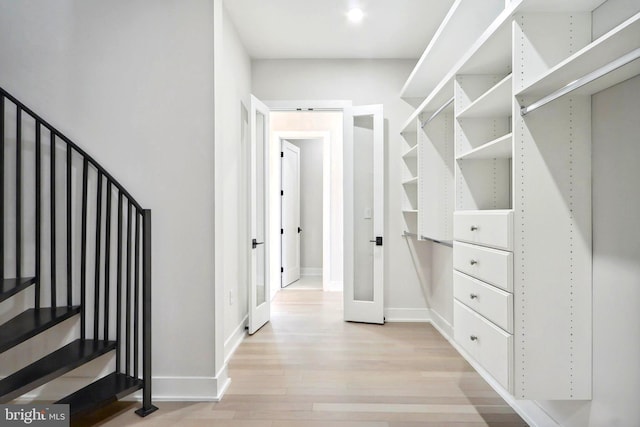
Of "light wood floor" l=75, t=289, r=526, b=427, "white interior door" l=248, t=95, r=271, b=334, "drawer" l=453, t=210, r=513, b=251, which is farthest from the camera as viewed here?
"white interior door" l=248, t=95, r=271, b=334

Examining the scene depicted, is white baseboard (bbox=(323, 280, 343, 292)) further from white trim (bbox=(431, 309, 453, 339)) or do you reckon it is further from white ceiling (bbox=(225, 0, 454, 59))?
white ceiling (bbox=(225, 0, 454, 59))

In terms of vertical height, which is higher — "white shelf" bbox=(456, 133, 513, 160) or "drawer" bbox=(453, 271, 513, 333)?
"white shelf" bbox=(456, 133, 513, 160)

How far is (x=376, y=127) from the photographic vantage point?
13.0ft

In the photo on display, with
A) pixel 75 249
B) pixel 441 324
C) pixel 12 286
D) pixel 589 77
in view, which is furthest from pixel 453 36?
pixel 12 286

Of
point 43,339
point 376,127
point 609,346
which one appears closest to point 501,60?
point 609,346

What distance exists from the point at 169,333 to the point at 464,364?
2.15 meters

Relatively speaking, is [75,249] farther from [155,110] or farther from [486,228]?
[486,228]

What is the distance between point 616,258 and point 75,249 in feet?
9.21

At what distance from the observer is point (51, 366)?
1.92 meters

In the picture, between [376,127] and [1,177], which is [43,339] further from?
[376,127]

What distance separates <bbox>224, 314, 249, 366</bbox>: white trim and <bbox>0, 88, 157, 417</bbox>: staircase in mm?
758

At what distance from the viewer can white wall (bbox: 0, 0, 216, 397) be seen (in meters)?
2.34

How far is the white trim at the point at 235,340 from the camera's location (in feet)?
9.86

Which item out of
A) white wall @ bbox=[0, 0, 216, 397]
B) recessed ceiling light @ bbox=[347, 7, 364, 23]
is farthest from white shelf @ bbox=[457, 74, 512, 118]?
white wall @ bbox=[0, 0, 216, 397]
